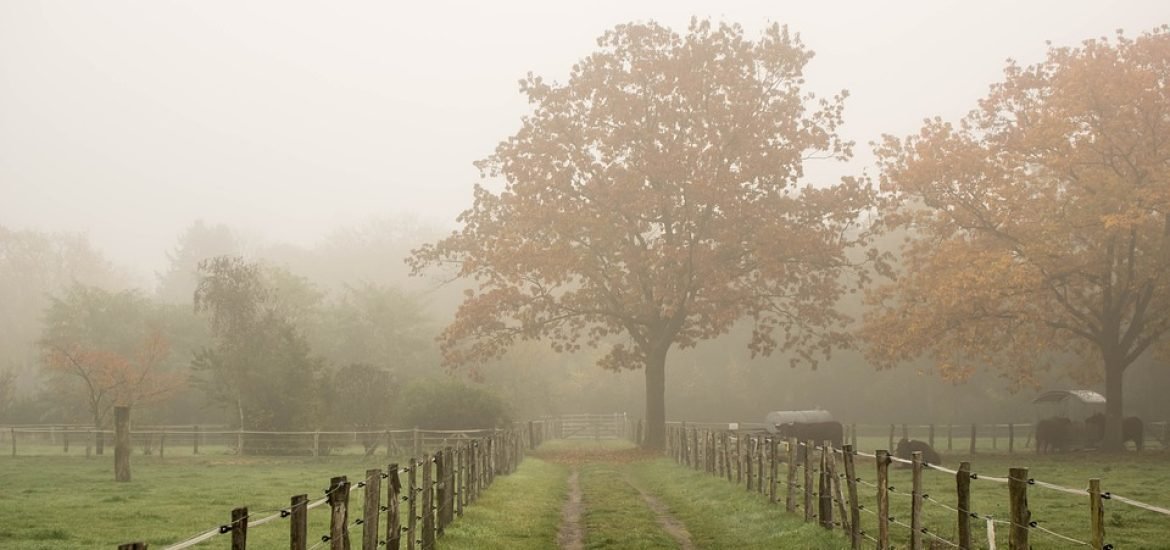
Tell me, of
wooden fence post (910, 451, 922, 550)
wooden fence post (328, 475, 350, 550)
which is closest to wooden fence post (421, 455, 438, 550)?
wooden fence post (328, 475, 350, 550)

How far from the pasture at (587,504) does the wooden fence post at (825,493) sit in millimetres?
429

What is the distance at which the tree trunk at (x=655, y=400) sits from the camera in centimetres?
4784

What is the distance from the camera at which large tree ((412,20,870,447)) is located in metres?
44.3

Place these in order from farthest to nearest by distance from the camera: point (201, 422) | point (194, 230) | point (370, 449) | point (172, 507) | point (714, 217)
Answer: point (194, 230) → point (201, 422) → point (370, 449) → point (714, 217) → point (172, 507)

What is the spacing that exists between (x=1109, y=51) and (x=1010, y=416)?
A: 3803cm

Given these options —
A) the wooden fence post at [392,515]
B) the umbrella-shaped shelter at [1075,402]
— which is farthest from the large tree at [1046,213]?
the wooden fence post at [392,515]

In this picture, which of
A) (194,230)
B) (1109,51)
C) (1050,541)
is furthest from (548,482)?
(194,230)

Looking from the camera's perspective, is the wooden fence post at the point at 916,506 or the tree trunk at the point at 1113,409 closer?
the wooden fence post at the point at 916,506

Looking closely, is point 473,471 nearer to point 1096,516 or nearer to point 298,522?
point 298,522

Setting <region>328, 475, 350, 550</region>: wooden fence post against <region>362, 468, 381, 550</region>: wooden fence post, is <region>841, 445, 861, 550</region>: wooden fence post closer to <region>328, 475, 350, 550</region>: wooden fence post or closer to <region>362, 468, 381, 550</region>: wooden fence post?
<region>362, 468, 381, 550</region>: wooden fence post

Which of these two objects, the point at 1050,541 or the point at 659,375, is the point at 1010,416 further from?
the point at 1050,541

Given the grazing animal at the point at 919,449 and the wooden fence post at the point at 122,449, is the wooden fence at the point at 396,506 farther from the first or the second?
the grazing animal at the point at 919,449

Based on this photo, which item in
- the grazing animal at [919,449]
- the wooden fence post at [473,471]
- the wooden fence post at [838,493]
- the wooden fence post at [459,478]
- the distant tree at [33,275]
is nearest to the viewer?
the wooden fence post at [838,493]

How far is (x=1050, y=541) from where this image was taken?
728 inches
